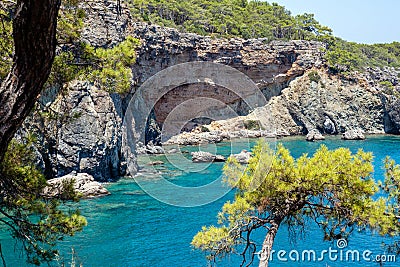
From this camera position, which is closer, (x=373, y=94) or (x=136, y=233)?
(x=136, y=233)

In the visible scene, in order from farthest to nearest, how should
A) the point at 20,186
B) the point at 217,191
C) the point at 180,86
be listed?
1. the point at 180,86
2. the point at 217,191
3. the point at 20,186

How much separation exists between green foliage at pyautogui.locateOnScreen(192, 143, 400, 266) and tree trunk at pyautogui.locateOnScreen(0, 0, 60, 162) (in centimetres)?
530

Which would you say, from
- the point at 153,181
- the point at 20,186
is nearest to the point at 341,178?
the point at 20,186

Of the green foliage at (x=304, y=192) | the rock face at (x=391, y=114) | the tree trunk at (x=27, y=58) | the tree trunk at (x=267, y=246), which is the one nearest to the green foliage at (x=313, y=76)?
the rock face at (x=391, y=114)

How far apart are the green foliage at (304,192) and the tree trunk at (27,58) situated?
209 inches

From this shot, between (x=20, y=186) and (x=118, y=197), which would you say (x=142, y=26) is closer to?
(x=118, y=197)

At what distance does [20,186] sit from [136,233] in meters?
12.9

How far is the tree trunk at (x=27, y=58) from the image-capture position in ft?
9.79

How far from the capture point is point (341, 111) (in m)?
55.4

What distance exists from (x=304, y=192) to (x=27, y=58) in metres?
5.87

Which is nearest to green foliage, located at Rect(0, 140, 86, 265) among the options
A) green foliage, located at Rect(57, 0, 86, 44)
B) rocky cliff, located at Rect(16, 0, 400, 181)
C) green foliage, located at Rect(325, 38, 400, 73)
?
green foliage, located at Rect(57, 0, 86, 44)

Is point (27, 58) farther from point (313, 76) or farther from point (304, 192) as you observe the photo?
point (313, 76)

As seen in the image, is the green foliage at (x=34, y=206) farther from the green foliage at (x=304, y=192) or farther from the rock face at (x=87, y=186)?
the rock face at (x=87, y=186)

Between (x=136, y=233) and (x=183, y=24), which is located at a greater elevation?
(x=183, y=24)
